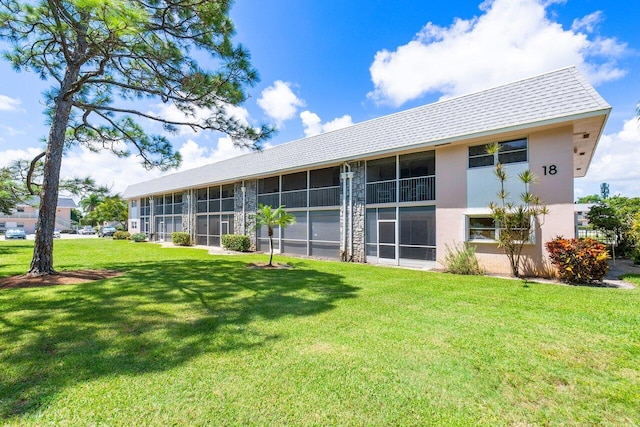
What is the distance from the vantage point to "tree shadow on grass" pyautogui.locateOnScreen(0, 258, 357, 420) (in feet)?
10.8

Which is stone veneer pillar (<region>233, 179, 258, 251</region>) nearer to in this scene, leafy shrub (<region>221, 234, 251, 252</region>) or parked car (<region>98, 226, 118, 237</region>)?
leafy shrub (<region>221, 234, 251, 252</region>)

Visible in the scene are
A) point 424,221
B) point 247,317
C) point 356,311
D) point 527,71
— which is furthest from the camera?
point 424,221

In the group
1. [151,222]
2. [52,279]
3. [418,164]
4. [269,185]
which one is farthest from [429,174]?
[151,222]

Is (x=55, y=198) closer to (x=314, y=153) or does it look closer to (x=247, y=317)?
(x=247, y=317)

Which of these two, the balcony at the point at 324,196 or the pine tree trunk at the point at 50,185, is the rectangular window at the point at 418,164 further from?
the pine tree trunk at the point at 50,185

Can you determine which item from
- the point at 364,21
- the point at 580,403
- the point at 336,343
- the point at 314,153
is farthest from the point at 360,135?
the point at 580,403

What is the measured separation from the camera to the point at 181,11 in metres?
7.18

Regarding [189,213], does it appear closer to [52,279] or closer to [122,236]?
[122,236]

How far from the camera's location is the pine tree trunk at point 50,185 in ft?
27.4

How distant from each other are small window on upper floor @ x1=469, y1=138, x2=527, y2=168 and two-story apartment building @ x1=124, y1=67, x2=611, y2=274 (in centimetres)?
3

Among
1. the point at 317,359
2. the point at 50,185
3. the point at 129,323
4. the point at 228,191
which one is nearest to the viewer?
the point at 317,359

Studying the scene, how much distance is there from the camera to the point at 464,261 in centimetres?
1031

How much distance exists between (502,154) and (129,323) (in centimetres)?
1206

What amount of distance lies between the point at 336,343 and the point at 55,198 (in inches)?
379
